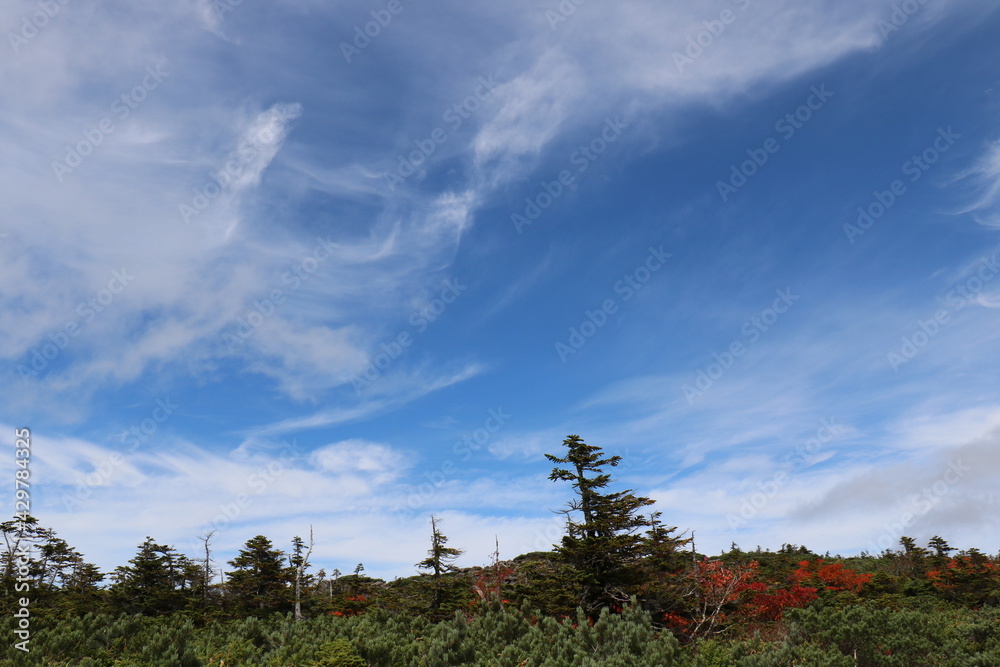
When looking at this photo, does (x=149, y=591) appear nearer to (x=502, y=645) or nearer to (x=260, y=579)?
(x=260, y=579)

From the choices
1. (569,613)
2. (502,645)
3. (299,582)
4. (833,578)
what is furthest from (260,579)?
(833,578)

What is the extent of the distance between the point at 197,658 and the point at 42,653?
172 inches

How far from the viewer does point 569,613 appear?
21.6 meters

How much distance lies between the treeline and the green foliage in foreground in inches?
2.3

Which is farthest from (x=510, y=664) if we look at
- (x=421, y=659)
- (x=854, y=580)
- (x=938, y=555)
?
(x=938, y=555)

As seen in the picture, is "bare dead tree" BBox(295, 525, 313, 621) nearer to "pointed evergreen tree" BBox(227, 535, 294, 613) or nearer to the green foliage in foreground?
"pointed evergreen tree" BBox(227, 535, 294, 613)

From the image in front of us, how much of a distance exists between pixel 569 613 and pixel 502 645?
9853 millimetres

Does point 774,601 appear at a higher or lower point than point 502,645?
lower

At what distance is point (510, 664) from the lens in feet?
38.2

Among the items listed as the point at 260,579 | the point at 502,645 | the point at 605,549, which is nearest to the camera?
the point at 502,645

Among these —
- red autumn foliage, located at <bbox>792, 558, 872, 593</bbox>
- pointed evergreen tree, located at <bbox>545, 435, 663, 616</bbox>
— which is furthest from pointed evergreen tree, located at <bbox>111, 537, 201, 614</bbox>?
red autumn foliage, located at <bbox>792, 558, 872, 593</bbox>

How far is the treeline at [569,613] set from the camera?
12.6 meters

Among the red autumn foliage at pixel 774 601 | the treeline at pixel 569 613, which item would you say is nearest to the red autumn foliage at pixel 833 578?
the treeline at pixel 569 613

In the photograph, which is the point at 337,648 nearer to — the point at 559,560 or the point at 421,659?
the point at 421,659
